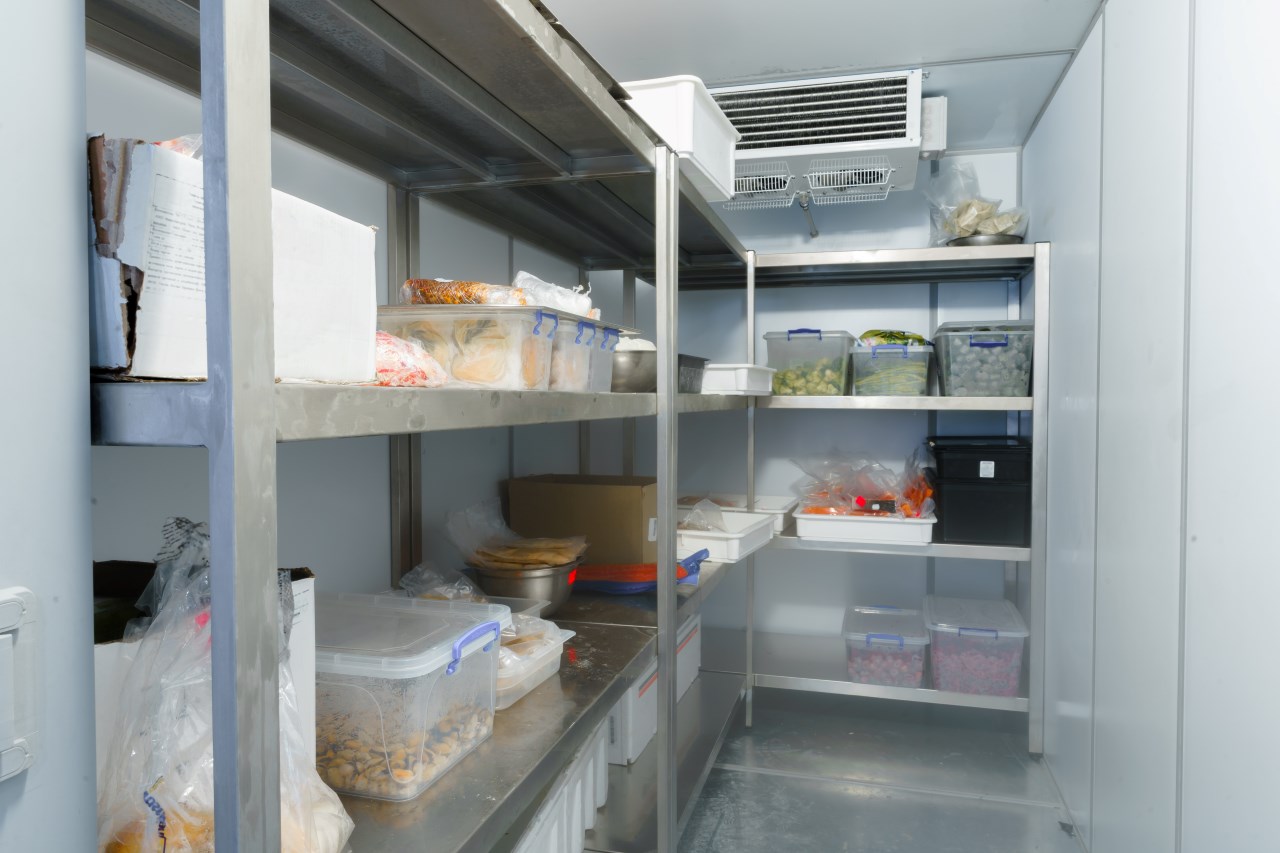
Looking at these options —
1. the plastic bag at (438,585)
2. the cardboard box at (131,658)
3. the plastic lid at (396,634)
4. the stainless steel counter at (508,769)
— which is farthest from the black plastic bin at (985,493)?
the cardboard box at (131,658)

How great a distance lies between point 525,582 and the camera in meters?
1.74

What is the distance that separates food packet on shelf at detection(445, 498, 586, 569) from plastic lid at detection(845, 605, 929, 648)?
1.40m

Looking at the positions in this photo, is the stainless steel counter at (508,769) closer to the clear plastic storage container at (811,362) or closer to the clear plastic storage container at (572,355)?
the clear plastic storage container at (572,355)

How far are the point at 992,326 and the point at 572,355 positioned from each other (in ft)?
6.07

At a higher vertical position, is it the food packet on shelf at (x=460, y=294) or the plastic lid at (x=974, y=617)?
the food packet on shelf at (x=460, y=294)

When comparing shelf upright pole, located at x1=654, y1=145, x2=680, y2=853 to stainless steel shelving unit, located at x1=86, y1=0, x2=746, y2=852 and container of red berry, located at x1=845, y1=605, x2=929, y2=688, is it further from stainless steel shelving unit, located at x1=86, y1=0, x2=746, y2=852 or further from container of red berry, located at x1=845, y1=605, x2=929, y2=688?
container of red berry, located at x1=845, y1=605, x2=929, y2=688

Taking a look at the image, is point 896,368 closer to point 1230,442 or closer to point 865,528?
point 865,528

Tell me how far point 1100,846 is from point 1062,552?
0.79 metres

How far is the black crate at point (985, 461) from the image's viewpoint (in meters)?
2.62

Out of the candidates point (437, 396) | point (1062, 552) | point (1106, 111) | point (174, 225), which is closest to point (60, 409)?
point (174, 225)

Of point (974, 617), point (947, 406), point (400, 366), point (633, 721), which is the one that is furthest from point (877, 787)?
point (400, 366)

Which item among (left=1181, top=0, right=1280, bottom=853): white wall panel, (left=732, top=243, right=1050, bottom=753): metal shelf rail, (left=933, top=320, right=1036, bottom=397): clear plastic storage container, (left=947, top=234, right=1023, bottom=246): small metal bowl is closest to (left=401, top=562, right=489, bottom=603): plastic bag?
(left=1181, top=0, right=1280, bottom=853): white wall panel

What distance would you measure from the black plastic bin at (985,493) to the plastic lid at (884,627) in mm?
401

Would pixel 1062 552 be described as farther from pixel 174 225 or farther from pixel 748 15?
pixel 174 225
